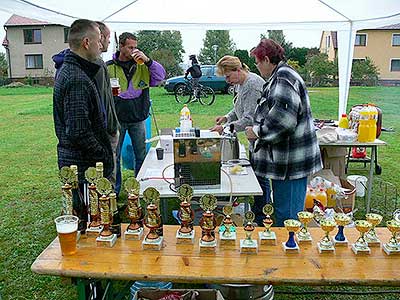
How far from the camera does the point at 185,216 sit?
154cm

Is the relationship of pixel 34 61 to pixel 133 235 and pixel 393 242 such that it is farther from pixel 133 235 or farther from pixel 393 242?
pixel 393 242

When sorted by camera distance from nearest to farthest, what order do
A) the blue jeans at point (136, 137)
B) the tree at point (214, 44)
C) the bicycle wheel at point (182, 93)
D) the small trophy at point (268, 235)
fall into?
1. the small trophy at point (268, 235)
2. the blue jeans at point (136, 137)
3. the bicycle wheel at point (182, 93)
4. the tree at point (214, 44)

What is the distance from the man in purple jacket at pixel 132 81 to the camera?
11.4 feet

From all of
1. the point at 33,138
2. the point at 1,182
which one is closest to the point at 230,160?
the point at 1,182

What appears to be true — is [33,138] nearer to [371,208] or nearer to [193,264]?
[371,208]

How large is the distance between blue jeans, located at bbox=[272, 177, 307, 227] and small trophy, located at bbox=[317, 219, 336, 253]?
81cm

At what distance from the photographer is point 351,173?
490 cm

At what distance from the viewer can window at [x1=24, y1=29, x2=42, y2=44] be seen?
21069mm

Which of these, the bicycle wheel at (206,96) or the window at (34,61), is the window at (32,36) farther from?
the bicycle wheel at (206,96)

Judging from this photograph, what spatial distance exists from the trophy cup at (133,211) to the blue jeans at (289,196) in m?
1.01

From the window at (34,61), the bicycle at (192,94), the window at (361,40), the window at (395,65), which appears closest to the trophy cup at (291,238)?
the bicycle at (192,94)

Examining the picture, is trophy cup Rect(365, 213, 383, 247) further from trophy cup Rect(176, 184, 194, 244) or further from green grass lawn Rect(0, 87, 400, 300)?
green grass lawn Rect(0, 87, 400, 300)

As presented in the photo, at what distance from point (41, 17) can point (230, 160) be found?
1917 mm

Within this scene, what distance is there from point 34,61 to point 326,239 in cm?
2228
